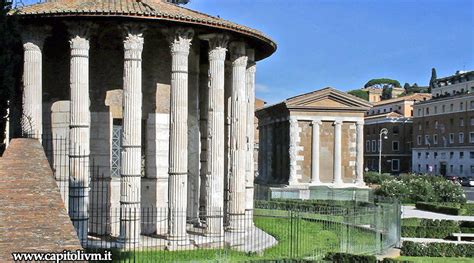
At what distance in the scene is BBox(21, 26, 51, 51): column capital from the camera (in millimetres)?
14961

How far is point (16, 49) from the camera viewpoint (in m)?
15.4

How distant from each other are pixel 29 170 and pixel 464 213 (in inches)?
1032

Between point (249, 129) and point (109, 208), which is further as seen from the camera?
point (249, 129)

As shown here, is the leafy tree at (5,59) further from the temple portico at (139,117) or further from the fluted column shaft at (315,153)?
the fluted column shaft at (315,153)

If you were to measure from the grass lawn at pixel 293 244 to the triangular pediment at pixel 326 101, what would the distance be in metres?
20.4

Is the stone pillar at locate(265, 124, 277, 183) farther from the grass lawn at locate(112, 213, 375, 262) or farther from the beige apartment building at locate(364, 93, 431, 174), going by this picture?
the beige apartment building at locate(364, 93, 431, 174)

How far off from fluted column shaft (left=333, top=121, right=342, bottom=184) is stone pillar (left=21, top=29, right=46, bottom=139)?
92.2 ft

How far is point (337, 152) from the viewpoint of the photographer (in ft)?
136

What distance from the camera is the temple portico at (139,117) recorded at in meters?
14.6

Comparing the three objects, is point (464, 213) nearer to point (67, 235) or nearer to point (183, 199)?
point (183, 199)

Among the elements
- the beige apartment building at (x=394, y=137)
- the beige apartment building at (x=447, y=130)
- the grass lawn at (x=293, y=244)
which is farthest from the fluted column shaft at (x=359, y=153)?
the beige apartment building at (x=394, y=137)

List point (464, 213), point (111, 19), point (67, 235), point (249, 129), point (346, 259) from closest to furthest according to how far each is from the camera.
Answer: point (67, 235), point (346, 259), point (111, 19), point (249, 129), point (464, 213)

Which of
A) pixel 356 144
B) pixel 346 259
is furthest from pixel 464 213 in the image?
pixel 346 259

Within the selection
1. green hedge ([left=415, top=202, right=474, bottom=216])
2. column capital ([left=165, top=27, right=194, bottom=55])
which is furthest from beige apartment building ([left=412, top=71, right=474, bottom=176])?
column capital ([left=165, top=27, right=194, bottom=55])
